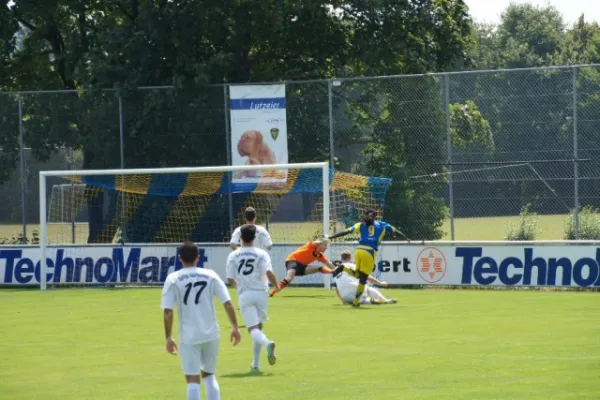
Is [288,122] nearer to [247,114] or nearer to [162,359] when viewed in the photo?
[247,114]

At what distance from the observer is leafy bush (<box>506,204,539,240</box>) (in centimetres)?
2772

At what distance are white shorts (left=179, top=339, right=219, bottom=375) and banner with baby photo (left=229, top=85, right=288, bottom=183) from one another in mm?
16971

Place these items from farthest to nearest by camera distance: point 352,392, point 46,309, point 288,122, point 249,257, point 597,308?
point 288,122, point 46,309, point 597,308, point 249,257, point 352,392

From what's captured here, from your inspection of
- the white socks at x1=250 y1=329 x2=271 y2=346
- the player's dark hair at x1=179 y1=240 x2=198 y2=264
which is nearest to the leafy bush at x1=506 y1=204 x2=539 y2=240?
the white socks at x1=250 y1=329 x2=271 y2=346

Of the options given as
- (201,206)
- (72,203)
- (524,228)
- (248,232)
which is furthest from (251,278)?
(72,203)

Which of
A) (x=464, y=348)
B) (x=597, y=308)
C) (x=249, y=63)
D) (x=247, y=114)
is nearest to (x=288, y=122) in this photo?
(x=247, y=114)

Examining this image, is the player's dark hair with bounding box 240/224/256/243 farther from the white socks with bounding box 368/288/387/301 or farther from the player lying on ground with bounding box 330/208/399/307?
the white socks with bounding box 368/288/387/301

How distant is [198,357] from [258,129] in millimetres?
17497

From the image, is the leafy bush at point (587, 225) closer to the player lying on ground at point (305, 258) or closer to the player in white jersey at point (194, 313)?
the player lying on ground at point (305, 258)

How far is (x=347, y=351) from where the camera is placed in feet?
51.7

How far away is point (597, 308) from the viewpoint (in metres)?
20.7

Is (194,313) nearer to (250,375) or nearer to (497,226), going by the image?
(250,375)

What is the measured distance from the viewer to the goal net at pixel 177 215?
27.7 meters

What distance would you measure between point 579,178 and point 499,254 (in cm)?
234
